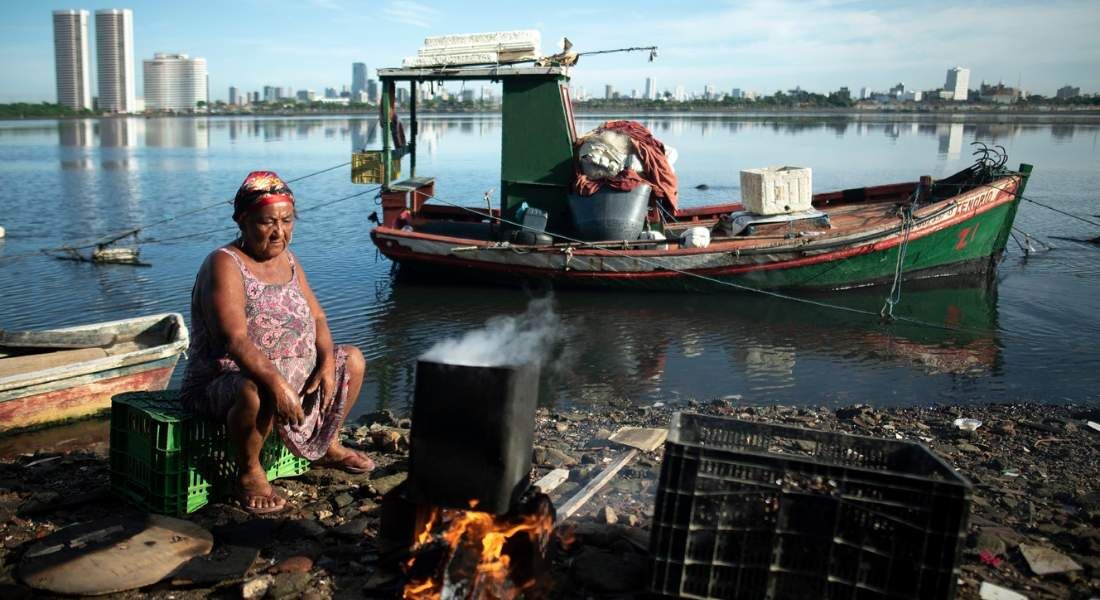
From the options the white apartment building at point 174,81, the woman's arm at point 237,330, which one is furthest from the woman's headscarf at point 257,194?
the white apartment building at point 174,81

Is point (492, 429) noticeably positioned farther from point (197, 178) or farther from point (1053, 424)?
point (197, 178)

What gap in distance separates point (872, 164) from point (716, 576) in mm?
37680

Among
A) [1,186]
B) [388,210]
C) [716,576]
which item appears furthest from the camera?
[1,186]

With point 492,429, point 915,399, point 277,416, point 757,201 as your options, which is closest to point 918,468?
point 492,429

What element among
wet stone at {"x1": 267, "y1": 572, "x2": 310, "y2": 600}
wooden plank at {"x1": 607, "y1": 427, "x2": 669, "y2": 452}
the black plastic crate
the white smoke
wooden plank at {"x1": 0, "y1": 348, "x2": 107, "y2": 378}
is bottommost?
the white smoke

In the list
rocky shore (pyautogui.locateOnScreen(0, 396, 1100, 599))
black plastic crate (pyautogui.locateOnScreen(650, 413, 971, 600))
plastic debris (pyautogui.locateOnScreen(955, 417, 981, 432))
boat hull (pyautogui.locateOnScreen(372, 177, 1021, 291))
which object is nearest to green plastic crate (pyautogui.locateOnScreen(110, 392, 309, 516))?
→ rocky shore (pyautogui.locateOnScreen(0, 396, 1100, 599))

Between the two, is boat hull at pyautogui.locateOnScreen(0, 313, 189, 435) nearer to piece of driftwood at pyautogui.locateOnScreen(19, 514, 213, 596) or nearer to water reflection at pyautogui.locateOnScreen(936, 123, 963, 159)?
piece of driftwood at pyautogui.locateOnScreen(19, 514, 213, 596)

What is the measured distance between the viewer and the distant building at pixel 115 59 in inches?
6029

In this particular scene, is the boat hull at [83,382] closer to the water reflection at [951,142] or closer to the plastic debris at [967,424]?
the plastic debris at [967,424]

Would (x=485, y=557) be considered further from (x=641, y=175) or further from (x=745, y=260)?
(x=641, y=175)

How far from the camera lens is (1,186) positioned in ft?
85.1

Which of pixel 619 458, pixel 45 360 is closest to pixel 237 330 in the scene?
pixel 619 458

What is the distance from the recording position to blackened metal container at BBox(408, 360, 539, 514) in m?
3.14

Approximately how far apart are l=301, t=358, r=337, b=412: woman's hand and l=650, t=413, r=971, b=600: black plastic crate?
6.27 ft
